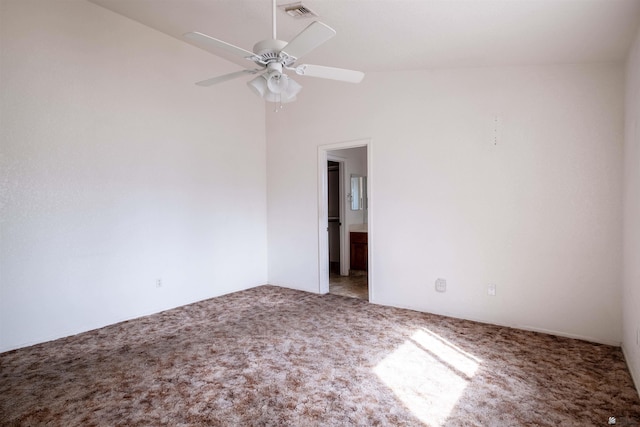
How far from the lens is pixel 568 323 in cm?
317

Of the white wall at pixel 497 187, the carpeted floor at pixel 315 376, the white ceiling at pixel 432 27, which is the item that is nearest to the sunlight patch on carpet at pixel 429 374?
the carpeted floor at pixel 315 376

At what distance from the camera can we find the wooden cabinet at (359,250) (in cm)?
607

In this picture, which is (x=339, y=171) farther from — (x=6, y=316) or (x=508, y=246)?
(x=6, y=316)

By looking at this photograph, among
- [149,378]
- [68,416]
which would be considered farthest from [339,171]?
[68,416]

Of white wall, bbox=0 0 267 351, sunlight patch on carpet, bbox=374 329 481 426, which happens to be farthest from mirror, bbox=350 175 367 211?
sunlight patch on carpet, bbox=374 329 481 426

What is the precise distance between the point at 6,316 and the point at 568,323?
4988 millimetres

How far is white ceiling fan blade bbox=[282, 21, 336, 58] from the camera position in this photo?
67.6 inches

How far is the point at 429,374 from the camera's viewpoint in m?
2.54

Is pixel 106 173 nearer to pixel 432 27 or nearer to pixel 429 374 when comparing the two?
pixel 432 27

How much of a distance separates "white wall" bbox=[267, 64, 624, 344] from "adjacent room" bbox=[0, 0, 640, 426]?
0.8 inches

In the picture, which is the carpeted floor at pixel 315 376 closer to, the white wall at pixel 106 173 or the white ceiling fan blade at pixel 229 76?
the white wall at pixel 106 173

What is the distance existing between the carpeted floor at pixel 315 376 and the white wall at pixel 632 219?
24 cm

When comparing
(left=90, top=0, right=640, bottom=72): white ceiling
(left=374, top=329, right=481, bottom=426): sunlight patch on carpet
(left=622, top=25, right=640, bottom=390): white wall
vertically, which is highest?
(left=90, top=0, right=640, bottom=72): white ceiling

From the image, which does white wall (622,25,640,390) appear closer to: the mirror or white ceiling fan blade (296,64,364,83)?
white ceiling fan blade (296,64,364,83)
